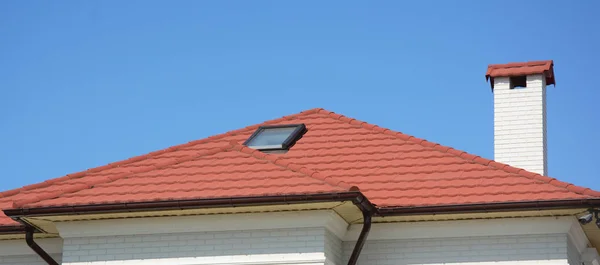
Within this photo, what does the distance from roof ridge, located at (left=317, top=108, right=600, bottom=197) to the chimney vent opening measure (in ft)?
7.39

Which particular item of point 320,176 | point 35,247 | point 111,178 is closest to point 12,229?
point 35,247

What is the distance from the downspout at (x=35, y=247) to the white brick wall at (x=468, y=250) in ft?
13.2

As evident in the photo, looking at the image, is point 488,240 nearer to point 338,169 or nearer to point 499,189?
point 499,189

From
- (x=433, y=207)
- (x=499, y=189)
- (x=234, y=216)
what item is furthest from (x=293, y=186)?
(x=499, y=189)

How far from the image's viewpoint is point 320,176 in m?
14.5

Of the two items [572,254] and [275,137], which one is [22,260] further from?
[572,254]

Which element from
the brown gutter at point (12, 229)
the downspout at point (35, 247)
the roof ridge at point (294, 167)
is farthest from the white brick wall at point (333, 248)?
the brown gutter at point (12, 229)

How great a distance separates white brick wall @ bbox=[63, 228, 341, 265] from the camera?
1434cm

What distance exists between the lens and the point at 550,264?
14.5 meters

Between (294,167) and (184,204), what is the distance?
163 centimetres

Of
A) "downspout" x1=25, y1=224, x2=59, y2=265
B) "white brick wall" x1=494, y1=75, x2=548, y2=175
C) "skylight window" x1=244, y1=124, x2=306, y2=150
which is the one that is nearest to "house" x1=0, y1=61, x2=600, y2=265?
"downspout" x1=25, y1=224, x2=59, y2=265

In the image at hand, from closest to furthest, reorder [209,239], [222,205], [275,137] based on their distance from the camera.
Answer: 1. [222,205]
2. [209,239]
3. [275,137]

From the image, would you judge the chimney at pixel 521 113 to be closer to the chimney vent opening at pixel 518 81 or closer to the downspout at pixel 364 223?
the chimney vent opening at pixel 518 81

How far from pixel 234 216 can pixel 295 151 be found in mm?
2635
